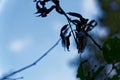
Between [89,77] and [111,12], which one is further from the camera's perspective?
[111,12]

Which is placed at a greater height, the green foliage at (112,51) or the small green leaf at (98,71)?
the green foliage at (112,51)

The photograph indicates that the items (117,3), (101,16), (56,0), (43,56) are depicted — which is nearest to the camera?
(56,0)

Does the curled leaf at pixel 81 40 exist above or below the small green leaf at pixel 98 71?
above

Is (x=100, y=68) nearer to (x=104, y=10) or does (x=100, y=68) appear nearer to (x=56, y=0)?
(x=56, y=0)

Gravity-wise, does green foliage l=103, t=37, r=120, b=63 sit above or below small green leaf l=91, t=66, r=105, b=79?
above

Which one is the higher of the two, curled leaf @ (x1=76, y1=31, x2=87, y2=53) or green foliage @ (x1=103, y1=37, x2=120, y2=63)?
curled leaf @ (x1=76, y1=31, x2=87, y2=53)

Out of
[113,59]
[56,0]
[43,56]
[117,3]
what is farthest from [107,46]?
[117,3]

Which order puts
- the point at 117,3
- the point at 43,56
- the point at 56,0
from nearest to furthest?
the point at 56,0
the point at 43,56
the point at 117,3

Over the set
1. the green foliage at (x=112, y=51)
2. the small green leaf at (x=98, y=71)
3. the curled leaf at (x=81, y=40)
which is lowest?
the small green leaf at (x=98, y=71)

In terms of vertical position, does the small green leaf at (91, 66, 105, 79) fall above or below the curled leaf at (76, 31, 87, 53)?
below

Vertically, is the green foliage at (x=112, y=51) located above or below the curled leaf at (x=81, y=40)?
below

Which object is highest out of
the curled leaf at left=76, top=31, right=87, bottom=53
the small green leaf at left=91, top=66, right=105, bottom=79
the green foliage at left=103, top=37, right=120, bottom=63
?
the curled leaf at left=76, top=31, right=87, bottom=53
